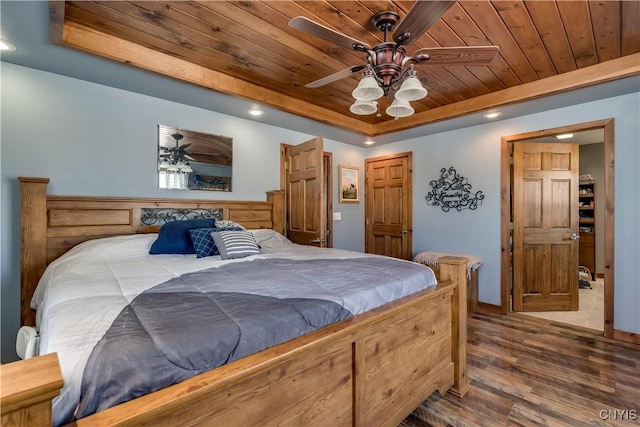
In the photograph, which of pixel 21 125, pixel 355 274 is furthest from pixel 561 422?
pixel 21 125

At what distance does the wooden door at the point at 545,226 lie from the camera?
12.3 feet

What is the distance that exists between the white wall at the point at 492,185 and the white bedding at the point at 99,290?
7.68 ft

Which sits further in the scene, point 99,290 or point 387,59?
point 387,59

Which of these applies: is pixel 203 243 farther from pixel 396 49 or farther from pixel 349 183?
pixel 349 183

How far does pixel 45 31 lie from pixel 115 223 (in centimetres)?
147

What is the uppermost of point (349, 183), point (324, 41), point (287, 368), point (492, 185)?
point (324, 41)

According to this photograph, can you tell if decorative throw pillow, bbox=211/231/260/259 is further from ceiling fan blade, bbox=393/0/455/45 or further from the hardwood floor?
ceiling fan blade, bbox=393/0/455/45

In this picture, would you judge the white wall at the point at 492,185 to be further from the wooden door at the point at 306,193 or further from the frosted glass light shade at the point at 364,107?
the frosted glass light shade at the point at 364,107

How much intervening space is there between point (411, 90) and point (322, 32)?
679 millimetres

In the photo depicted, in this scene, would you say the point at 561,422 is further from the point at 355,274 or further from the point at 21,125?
the point at 21,125

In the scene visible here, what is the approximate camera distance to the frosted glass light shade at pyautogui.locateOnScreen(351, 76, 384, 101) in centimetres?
183

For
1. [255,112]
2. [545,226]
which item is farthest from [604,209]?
[255,112]

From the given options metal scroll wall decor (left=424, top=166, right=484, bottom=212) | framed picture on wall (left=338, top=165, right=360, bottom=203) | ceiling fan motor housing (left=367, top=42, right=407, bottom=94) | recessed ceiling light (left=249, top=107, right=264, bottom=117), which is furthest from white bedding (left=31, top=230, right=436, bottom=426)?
metal scroll wall decor (left=424, top=166, right=484, bottom=212)

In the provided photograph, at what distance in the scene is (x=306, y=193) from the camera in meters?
3.53
